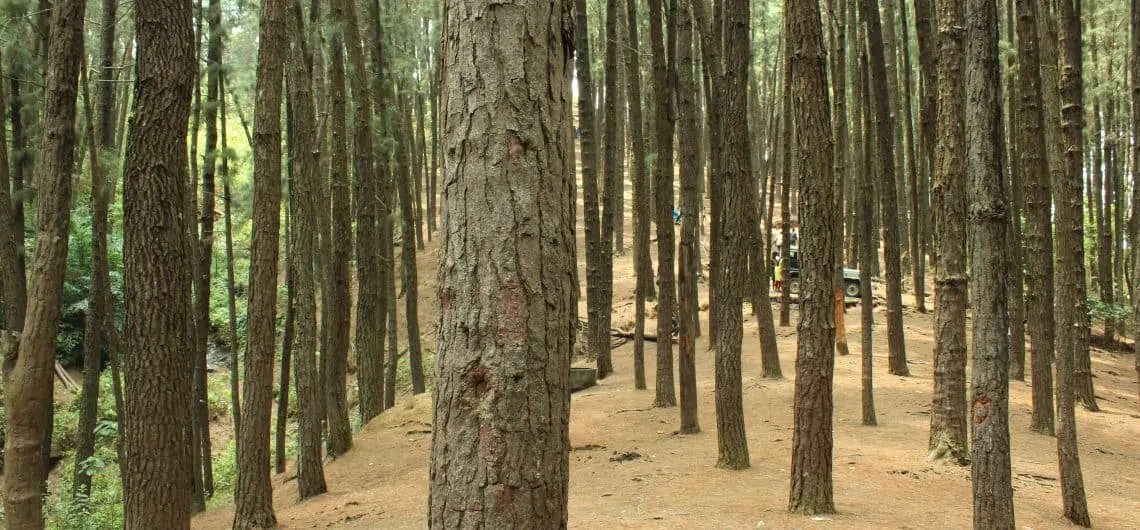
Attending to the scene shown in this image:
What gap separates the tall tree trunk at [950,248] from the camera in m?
6.50

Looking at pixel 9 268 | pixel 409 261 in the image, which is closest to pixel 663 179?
pixel 409 261

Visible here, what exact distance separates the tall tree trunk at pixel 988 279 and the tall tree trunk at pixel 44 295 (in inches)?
Answer: 241

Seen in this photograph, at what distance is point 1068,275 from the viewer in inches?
282

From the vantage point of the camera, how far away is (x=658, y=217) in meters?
9.84

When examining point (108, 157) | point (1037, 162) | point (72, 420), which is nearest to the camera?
point (1037, 162)

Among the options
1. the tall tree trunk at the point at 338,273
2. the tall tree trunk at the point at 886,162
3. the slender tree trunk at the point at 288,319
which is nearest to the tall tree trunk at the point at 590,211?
the tall tree trunk at the point at 338,273

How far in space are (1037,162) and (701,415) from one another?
4841 mm

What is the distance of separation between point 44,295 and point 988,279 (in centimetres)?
627

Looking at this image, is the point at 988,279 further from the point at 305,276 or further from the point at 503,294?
the point at 305,276

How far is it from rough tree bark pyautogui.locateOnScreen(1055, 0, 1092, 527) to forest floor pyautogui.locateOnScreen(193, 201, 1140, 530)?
34 cm

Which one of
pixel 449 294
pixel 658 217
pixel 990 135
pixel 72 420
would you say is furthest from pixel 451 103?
pixel 72 420

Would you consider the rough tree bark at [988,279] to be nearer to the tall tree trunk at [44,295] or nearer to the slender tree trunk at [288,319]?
the tall tree trunk at [44,295]

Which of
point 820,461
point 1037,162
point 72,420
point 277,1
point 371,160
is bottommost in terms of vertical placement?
point 72,420

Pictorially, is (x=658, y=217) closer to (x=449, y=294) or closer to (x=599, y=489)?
(x=599, y=489)
